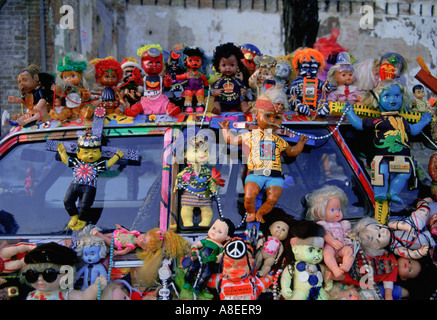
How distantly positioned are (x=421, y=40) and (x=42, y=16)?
9.36m

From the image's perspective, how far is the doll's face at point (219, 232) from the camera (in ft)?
10.5

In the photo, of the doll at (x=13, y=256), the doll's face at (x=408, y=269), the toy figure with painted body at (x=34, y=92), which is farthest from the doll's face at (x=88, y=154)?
the doll's face at (x=408, y=269)

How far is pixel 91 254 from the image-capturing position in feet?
10.2

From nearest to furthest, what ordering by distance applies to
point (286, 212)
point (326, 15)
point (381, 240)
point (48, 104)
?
point (381, 240) → point (286, 212) → point (48, 104) → point (326, 15)

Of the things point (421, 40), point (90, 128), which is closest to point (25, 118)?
point (90, 128)

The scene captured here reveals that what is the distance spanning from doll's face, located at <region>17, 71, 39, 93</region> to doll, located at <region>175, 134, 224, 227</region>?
159 centimetres

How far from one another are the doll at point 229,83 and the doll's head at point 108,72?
0.87 meters

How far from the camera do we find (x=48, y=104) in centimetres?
411

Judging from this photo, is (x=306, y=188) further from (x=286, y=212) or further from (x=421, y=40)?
(x=421, y=40)

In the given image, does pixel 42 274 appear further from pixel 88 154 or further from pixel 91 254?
pixel 88 154

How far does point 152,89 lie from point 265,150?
47.8 inches

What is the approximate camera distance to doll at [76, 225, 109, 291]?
3104 millimetres

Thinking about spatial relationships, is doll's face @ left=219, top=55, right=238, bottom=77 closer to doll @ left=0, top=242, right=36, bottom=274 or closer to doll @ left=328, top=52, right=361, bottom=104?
doll @ left=328, top=52, right=361, bottom=104
